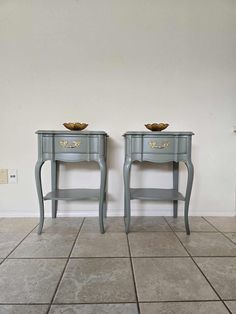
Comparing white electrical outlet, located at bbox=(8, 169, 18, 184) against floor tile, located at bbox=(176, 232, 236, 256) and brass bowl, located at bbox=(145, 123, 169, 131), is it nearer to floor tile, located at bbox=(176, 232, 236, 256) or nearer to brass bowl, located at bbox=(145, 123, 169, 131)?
brass bowl, located at bbox=(145, 123, 169, 131)

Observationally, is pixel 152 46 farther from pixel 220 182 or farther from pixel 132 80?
pixel 220 182

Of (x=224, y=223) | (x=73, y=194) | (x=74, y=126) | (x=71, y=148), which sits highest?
(x=74, y=126)

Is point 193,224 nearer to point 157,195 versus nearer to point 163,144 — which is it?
point 157,195

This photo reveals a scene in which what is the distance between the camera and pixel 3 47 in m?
1.74

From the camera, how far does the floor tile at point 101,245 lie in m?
1.22

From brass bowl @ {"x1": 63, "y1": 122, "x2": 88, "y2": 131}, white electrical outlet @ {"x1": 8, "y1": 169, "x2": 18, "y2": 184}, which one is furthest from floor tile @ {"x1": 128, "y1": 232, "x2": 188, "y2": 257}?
white electrical outlet @ {"x1": 8, "y1": 169, "x2": 18, "y2": 184}

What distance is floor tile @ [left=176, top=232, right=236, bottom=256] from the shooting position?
125cm

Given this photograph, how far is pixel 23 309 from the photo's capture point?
800 mm

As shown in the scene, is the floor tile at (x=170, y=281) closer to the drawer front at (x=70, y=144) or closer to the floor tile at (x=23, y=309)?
the floor tile at (x=23, y=309)

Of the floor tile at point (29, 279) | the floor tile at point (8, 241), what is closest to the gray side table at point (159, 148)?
the floor tile at point (29, 279)

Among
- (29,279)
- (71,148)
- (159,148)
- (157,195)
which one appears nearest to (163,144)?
(159,148)

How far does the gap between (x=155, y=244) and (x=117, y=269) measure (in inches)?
14.5

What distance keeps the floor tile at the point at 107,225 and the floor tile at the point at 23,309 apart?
2.45 ft

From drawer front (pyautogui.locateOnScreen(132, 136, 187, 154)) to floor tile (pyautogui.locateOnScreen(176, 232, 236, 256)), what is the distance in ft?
1.89
